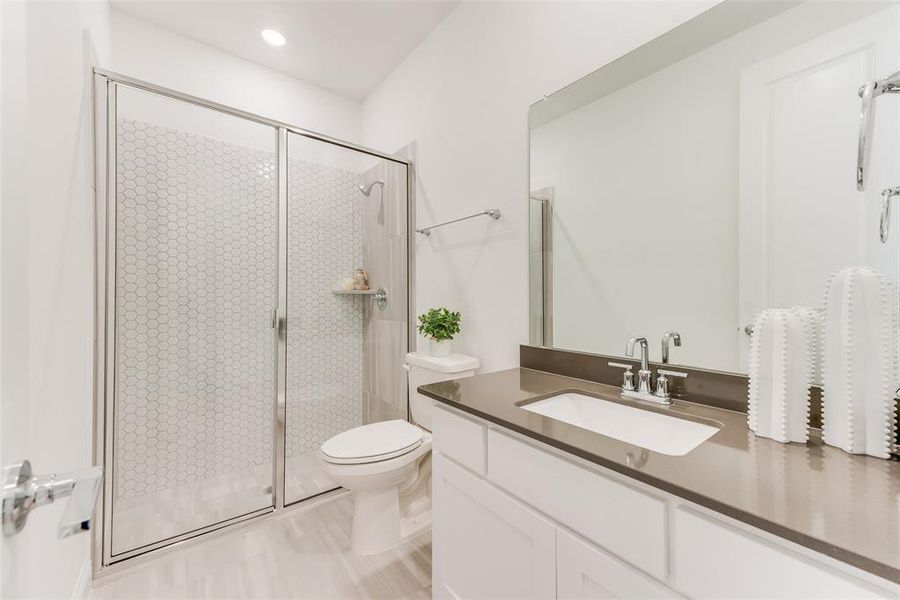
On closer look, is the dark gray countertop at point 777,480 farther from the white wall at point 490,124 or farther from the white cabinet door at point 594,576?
the white wall at point 490,124

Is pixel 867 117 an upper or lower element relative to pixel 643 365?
upper

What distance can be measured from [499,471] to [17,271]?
99 centimetres

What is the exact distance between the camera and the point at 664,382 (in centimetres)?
108

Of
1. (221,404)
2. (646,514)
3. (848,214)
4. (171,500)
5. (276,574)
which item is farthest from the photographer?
(221,404)

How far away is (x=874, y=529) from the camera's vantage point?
502 mm

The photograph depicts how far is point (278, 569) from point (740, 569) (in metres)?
1.63

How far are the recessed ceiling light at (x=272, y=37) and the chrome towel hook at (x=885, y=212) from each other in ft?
8.90

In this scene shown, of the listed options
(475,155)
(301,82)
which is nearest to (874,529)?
(475,155)

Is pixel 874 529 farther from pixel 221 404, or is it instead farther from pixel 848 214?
pixel 221 404

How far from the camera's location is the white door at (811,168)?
0.81m

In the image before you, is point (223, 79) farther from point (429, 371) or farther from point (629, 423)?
point (629, 423)

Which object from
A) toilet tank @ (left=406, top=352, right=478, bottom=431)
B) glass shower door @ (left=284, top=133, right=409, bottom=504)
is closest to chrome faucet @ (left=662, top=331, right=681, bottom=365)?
toilet tank @ (left=406, top=352, right=478, bottom=431)

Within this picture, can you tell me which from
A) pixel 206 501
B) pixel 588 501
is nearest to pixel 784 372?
pixel 588 501

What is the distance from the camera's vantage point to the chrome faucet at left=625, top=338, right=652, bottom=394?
44.1 inches
